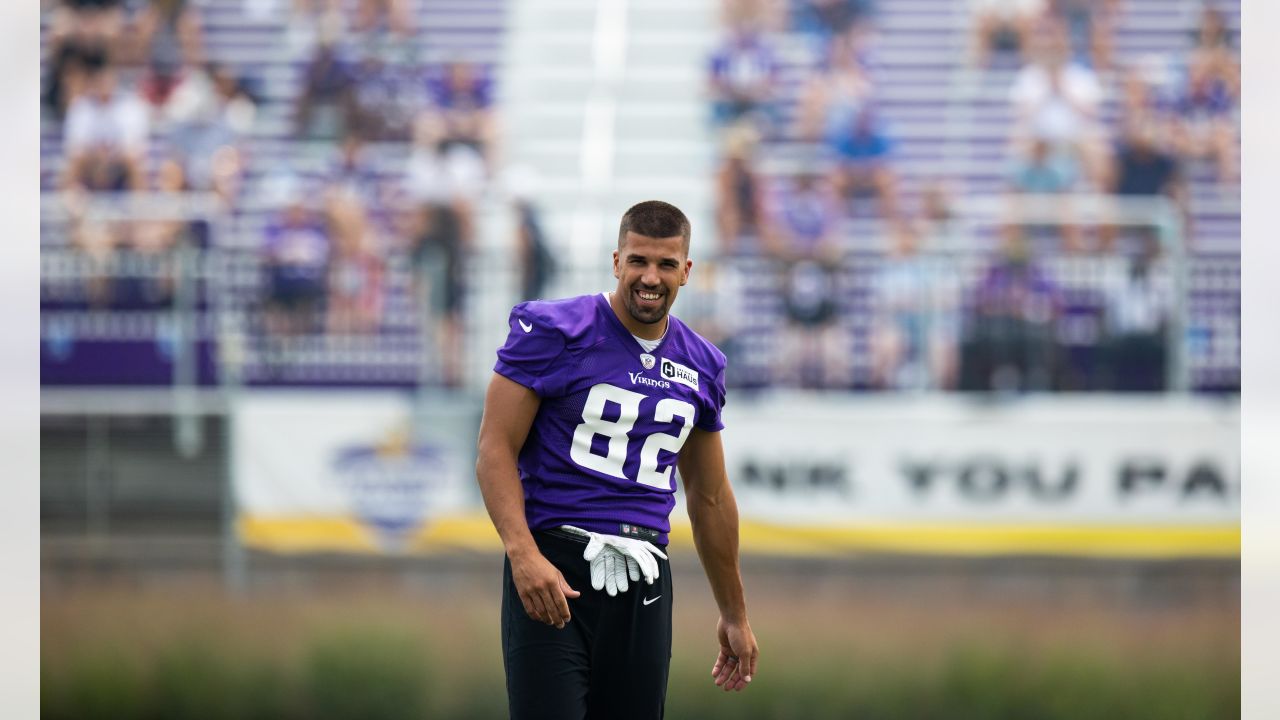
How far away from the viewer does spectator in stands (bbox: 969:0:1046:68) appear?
1336 cm

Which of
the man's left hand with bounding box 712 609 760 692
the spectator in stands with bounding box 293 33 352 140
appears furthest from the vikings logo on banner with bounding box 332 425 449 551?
the man's left hand with bounding box 712 609 760 692

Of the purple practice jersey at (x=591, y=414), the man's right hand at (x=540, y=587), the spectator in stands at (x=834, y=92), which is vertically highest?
the spectator in stands at (x=834, y=92)

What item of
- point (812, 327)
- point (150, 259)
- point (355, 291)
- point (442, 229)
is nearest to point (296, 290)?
point (355, 291)

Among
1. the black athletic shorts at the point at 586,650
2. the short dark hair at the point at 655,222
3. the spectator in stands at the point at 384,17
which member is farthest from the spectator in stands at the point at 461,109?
the black athletic shorts at the point at 586,650

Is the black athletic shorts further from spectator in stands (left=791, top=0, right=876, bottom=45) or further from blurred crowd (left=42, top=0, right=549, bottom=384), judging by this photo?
spectator in stands (left=791, top=0, right=876, bottom=45)

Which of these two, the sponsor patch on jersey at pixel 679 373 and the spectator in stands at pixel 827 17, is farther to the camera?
the spectator in stands at pixel 827 17

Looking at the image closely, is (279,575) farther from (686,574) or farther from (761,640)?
(761,640)

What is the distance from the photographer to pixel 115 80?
12859 mm

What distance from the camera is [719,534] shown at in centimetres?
398

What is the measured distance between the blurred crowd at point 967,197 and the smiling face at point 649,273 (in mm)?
6807

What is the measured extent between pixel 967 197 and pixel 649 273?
9397 mm

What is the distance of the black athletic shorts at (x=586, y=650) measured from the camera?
363 centimetres

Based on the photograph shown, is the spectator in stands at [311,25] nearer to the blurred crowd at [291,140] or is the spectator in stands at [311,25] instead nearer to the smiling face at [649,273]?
the blurred crowd at [291,140]

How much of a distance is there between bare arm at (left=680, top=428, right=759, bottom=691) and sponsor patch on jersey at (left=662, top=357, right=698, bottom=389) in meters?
0.17
